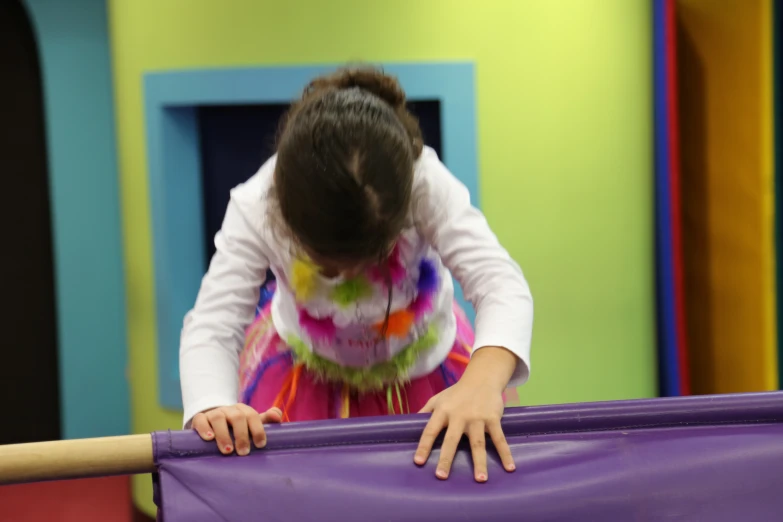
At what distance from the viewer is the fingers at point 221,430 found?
837 millimetres

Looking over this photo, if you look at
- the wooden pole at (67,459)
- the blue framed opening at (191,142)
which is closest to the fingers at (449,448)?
the wooden pole at (67,459)

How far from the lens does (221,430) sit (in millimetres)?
847

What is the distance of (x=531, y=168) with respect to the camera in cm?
190

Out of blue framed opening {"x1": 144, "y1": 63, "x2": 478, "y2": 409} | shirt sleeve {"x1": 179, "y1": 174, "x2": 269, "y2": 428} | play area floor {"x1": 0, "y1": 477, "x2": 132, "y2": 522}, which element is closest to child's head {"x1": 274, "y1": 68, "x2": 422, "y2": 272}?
shirt sleeve {"x1": 179, "y1": 174, "x2": 269, "y2": 428}

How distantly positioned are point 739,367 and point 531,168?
26.5 inches

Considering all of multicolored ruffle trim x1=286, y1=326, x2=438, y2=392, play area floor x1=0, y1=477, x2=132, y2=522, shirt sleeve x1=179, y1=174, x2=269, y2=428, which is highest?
shirt sleeve x1=179, y1=174, x2=269, y2=428

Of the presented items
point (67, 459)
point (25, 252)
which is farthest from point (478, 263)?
point (25, 252)

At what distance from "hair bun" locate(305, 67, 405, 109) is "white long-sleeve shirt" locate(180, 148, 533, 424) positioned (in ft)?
0.29

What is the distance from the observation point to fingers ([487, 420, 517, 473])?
0.83 m

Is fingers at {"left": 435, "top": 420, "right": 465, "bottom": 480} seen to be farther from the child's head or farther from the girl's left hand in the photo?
the child's head

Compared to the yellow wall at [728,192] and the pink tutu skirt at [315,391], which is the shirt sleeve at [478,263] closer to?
the pink tutu skirt at [315,391]

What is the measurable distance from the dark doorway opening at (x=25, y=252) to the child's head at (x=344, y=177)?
1708 millimetres

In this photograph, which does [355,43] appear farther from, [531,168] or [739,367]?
[739,367]

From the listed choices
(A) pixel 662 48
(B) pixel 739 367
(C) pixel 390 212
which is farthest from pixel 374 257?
(B) pixel 739 367
